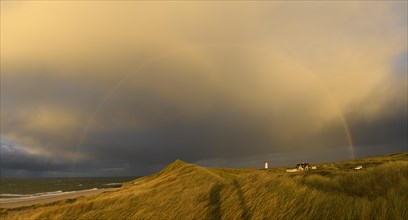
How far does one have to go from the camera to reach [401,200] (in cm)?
749

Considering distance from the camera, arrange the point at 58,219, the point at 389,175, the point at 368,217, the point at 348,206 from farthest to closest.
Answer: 1. the point at 58,219
2. the point at 389,175
3. the point at 348,206
4. the point at 368,217

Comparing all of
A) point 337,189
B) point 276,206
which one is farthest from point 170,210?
point 337,189

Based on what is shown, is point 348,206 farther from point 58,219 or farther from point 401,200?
point 58,219

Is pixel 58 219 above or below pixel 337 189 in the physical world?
below

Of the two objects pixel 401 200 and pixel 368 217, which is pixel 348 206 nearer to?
pixel 368 217

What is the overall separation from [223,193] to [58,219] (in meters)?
10.6

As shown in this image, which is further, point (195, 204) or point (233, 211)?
point (195, 204)

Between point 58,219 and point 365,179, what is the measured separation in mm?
14792

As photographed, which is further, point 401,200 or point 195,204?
point 195,204

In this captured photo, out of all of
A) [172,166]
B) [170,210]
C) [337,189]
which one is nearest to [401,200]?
[337,189]

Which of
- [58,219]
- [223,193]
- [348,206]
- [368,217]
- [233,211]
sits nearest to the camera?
[368,217]

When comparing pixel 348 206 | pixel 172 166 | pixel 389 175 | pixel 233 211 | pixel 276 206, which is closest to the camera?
pixel 348 206

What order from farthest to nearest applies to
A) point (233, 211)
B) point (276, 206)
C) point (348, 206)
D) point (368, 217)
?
point (233, 211) < point (276, 206) < point (348, 206) < point (368, 217)

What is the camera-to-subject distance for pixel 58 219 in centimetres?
1819
